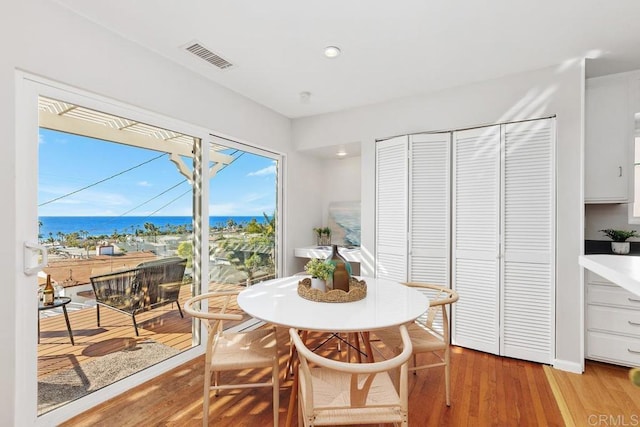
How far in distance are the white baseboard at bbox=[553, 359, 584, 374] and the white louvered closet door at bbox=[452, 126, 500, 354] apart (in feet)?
1.42

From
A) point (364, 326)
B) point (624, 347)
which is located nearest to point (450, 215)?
point (624, 347)

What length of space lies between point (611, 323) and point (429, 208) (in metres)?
1.74

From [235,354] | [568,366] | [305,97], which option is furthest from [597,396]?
[305,97]

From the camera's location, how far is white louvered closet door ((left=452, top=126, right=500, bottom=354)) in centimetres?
282

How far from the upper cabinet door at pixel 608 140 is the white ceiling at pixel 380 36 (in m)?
0.18

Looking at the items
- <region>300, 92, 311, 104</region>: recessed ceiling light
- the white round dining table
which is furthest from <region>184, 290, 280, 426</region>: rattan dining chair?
<region>300, 92, 311, 104</region>: recessed ceiling light

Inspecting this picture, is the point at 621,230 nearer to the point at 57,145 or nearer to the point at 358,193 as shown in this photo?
the point at 358,193

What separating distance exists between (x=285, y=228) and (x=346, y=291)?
2.07 m

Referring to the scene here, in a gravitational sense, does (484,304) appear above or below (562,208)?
below

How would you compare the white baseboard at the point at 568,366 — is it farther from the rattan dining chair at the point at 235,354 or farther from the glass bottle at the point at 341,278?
the rattan dining chair at the point at 235,354

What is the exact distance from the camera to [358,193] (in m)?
4.42

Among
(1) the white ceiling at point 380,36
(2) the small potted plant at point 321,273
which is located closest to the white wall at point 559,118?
(1) the white ceiling at point 380,36

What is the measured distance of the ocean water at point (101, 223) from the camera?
194cm

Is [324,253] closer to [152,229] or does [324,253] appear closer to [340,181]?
[340,181]
